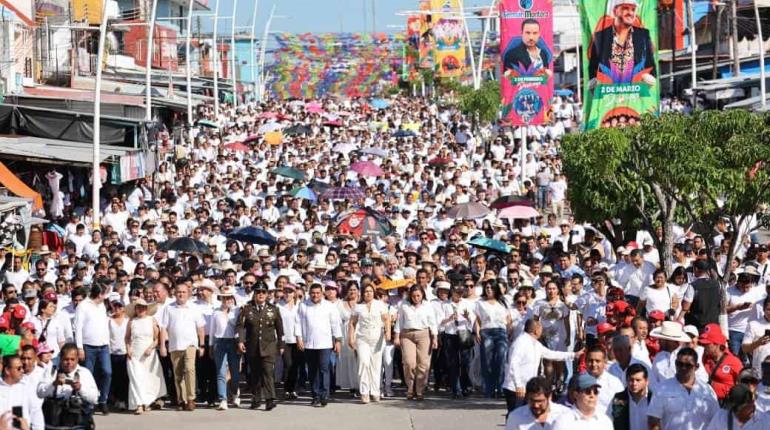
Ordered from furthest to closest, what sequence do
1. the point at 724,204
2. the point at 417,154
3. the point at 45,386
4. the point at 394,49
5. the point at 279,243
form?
the point at 394,49 < the point at 417,154 < the point at 279,243 < the point at 724,204 < the point at 45,386

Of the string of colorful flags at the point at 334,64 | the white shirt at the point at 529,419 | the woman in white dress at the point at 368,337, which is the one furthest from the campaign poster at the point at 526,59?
the string of colorful flags at the point at 334,64

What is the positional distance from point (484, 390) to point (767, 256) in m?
4.17

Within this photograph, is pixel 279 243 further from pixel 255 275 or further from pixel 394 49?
pixel 394 49

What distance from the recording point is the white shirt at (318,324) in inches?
679

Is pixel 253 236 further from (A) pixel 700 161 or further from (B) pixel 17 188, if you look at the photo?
(A) pixel 700 161

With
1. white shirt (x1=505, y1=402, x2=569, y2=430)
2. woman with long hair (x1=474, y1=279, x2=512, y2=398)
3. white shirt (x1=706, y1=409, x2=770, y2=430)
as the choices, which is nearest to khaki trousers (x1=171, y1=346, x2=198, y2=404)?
woman with long hair (x1=474, y1=279, x2=512, y2=398)

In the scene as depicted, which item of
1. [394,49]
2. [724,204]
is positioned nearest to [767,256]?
[724,204]

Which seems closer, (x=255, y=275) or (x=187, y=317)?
(x=187, y=317)

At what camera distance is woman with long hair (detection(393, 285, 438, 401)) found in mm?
17453

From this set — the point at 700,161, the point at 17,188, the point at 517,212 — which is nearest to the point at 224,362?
the point at 700,161

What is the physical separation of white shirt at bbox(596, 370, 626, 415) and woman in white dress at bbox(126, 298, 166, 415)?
6.93m

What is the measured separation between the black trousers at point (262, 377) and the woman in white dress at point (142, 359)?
3.03 feet

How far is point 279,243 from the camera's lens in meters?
22.9

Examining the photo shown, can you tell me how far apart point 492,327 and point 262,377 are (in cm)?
243
